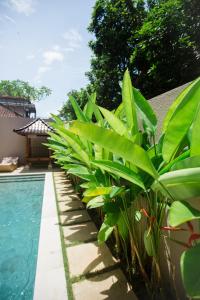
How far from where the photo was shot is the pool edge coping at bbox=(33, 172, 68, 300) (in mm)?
1610

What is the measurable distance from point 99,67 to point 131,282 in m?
14.1

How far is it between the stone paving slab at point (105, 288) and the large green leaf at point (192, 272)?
1.23 m

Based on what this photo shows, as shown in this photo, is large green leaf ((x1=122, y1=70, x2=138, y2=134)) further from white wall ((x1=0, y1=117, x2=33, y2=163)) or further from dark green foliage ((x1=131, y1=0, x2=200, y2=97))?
white wall ((x1=0, y1=117, x2=33, y2=163))

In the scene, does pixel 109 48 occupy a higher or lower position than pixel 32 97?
lower

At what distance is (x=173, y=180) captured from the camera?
25.7 inches

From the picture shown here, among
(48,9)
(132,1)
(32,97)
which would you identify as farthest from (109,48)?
(32,97)

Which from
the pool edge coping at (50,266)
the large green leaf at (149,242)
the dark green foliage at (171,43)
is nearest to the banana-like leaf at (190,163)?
the large green leaf at (149,242)

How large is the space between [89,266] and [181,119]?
1781mm

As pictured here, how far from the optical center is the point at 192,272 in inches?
21.9

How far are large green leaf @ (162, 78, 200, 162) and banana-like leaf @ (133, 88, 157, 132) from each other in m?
0.29

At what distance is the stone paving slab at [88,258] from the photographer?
6.20ft

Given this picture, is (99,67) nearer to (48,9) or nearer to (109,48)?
(109,48)

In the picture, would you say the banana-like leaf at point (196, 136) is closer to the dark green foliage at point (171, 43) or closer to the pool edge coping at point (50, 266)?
the pool edge coping at point (50, 266)

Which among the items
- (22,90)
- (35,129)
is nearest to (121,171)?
(35,129)
